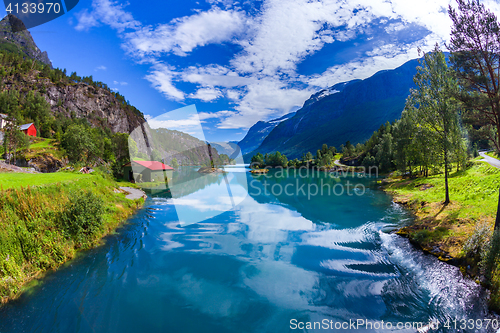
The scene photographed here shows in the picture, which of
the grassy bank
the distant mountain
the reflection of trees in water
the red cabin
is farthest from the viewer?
the distant mountain

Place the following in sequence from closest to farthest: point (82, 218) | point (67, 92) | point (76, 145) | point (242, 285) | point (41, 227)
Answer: point (242, 285), point (41, 227), point (82, 218), point (76, 145), point (67, 92)

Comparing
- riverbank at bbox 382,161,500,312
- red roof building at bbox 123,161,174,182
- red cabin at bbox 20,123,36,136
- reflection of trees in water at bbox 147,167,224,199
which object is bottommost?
riverbank at bbox 382,161,500,312

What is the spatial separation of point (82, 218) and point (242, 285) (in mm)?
11804

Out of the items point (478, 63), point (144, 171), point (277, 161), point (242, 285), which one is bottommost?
point (242, 285)

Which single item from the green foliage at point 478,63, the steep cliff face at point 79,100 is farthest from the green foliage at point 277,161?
the green foliage at point 478,63

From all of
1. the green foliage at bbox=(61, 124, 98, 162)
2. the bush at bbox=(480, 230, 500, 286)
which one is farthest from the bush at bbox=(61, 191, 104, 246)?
the green foliage at bbox=(61, 124, 98, 162)

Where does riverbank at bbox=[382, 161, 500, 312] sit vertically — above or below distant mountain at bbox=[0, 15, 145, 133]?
below

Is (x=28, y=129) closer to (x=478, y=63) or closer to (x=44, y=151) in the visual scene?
(x=44, y=151)

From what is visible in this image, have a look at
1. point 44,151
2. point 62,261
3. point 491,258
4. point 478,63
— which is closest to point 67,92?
point 44,151

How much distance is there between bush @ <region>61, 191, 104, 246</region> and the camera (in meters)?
13.5

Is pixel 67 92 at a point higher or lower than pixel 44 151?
higher

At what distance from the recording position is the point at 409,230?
16359 millimetres

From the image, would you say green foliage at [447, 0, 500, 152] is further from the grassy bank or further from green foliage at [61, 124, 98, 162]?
green foliage at [61, 124, 98, 162]

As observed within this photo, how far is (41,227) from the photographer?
11.8m
